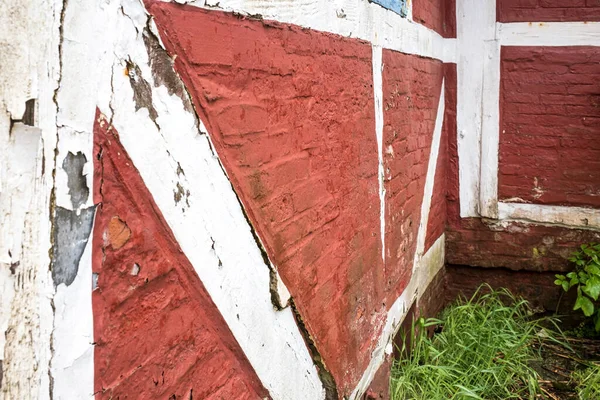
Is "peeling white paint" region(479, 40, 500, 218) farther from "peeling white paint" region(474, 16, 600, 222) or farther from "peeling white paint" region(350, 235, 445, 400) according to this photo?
"peeling white paint" region(350, 235, 445, 400)

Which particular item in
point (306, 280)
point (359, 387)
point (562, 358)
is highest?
point (306, 280)

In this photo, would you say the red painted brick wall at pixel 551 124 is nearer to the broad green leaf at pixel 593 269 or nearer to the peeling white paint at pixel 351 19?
the broad green leaf at pixel 593 269

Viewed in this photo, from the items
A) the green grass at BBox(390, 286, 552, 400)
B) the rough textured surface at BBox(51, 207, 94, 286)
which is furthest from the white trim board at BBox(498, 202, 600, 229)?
the rough textured surface at BBox(51, 207, 94, 286)

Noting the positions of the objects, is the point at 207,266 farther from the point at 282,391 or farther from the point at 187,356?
the point at 282,391

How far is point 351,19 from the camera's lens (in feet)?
7.00

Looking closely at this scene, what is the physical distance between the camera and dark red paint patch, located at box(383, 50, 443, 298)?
107 inches

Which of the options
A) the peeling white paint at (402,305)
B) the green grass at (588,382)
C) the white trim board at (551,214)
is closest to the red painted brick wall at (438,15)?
the white trim board at (551,214)

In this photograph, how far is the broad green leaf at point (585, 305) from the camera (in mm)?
3723

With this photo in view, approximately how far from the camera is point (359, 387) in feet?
7.53

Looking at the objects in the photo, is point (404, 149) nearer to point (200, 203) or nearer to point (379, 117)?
point (379, 117)

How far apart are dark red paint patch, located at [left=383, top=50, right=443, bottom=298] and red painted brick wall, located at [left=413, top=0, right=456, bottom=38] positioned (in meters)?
0.24

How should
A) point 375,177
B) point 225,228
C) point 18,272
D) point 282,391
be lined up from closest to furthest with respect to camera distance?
point 18,272 → point 225,228 → point 282,391 → point 375,177

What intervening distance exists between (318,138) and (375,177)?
681 mm

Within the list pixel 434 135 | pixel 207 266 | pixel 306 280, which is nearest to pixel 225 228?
pixel 207 266
